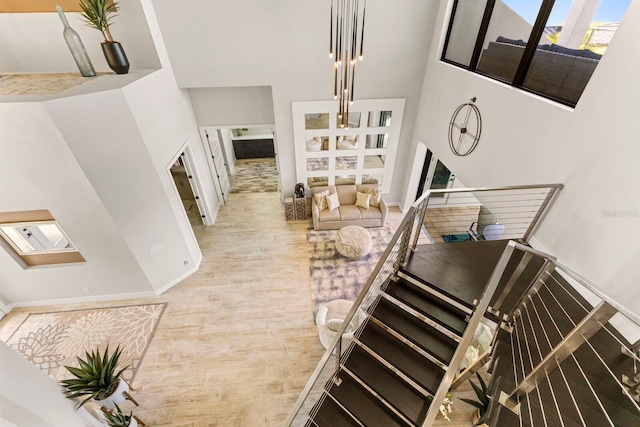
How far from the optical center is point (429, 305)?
9.63 feet

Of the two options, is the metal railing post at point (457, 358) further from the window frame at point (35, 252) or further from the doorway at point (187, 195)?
the doorway at point (187, 195)

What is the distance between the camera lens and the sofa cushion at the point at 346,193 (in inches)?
268

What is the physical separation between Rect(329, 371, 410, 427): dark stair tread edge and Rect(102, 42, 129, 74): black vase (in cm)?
532

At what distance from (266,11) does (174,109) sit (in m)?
2.47

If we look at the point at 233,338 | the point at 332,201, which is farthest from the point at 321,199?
the point at 233,338

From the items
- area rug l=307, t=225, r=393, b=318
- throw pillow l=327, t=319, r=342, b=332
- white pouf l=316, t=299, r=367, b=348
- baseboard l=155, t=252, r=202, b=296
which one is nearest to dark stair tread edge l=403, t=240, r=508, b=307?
white pouf l=316, t=299, r=367, b=348

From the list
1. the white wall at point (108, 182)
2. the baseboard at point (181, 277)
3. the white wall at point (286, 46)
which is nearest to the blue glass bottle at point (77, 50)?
the white wall at point (108, 182)

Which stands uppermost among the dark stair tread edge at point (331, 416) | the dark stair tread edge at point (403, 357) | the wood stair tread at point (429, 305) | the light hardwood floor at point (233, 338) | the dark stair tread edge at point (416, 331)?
the wood stair tread at point (429, 305)

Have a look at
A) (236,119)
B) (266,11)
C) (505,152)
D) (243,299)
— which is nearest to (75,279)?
(243,299)

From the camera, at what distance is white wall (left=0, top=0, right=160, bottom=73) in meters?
4.32

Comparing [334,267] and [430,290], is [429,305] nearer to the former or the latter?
[430,290]

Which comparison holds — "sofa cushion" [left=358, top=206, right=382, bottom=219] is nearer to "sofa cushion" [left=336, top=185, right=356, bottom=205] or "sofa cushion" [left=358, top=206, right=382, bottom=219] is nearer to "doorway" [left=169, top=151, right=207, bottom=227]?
"sofa cushion" [left=336, top=185, right=356, bottom=205]

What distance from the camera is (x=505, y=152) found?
3559mm

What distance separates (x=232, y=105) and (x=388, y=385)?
241 inches
